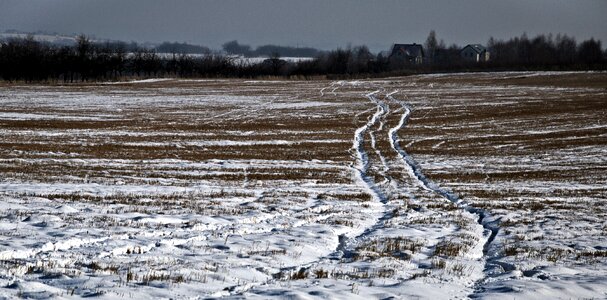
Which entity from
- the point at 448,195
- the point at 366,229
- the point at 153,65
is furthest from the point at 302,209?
the point at 153,65

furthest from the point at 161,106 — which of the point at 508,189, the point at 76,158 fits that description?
the point at 508,189

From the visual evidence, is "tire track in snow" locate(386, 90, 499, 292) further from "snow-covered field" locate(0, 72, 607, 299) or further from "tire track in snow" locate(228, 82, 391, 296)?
"tire track in snow" locate(228, 82, 391, 296)

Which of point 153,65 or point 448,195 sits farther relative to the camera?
point 153,65

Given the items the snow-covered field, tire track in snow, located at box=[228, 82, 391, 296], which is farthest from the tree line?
tire track in snow, located at box=[228, 82, 391, 296]

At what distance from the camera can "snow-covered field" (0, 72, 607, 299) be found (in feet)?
35.7

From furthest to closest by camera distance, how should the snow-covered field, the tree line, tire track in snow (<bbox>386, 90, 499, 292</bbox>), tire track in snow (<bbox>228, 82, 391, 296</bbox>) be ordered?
the tree line
tire track in snow (<bbox>386, 90, 499, 292</bbox>)
tire track in snow (<bbox>228, 82, 391, 296</bbox>)
the snow-covered field

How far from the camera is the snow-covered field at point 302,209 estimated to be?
10.9m

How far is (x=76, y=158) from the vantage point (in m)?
32.3

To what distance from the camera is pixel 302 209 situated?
1938 cm

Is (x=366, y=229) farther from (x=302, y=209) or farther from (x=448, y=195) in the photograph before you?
(x=448, y=195)

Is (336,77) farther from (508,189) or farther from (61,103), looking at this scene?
(508,189)

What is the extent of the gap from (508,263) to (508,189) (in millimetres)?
13444

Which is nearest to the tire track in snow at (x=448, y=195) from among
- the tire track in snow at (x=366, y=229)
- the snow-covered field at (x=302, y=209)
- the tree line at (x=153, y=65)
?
the snow-covered field at (x=302, y=209)

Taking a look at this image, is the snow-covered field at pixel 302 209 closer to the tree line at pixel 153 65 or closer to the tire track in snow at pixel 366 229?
the tire track in snow at pixel 366 229
